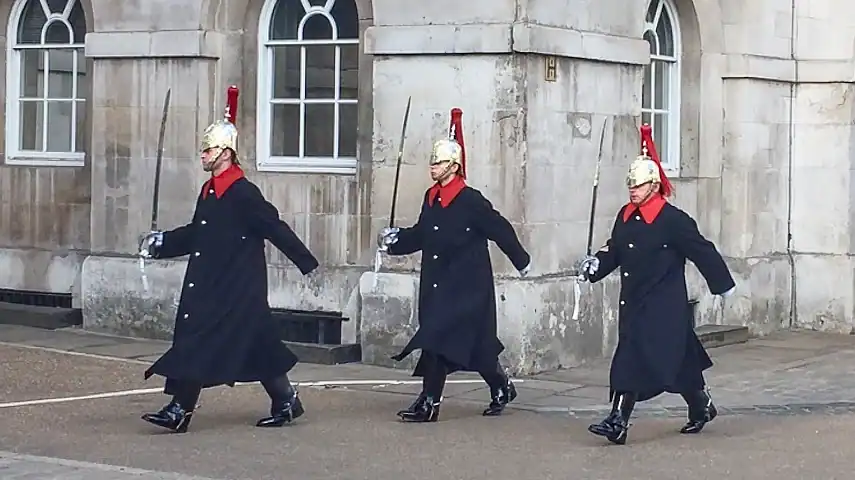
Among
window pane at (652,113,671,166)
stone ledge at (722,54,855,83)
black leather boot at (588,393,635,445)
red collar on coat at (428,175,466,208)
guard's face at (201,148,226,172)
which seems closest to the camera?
black leather boot at (588,393,635,445)

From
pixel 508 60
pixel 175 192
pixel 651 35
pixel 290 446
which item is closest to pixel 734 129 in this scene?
pixel 651 35

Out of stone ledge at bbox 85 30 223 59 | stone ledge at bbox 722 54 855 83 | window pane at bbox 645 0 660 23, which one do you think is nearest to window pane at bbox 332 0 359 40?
stone ledge at bbox 85 30 223 59

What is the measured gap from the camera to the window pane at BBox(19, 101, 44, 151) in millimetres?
15875

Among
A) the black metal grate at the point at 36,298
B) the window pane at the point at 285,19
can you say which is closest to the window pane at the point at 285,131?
the window pane at the point at 285,19

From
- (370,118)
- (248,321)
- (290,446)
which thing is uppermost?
(370,118)

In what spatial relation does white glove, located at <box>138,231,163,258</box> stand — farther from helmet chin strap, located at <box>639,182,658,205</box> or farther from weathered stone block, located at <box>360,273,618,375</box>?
weathered stone block, located at <box>360,273,618,375</box>

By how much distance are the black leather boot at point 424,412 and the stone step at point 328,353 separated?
287 centimetres

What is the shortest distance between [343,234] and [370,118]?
3.22 feet

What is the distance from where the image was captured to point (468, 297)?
34.9 ft

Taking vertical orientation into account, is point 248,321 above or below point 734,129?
below

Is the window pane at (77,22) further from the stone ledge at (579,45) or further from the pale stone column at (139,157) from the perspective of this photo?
the stone ledge at (579,45)

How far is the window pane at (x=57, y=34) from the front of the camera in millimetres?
15703

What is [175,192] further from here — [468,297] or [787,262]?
[787,262]

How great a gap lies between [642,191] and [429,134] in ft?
10.9
